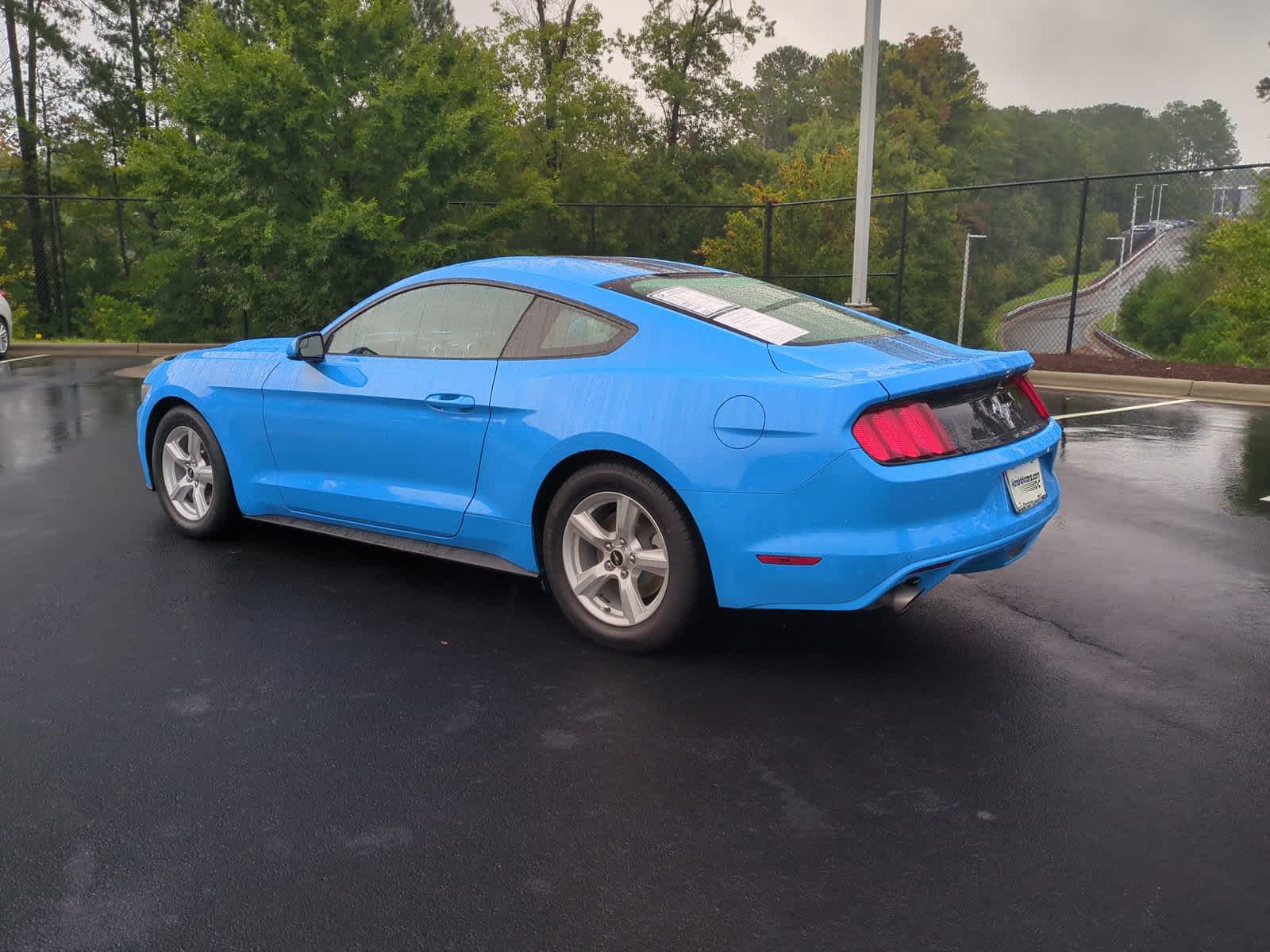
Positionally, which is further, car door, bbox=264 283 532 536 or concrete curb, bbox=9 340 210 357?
concrete curb, bbox=9 340 210 357

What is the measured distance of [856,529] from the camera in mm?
4129

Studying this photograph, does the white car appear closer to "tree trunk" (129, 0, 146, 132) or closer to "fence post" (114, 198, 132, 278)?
"fence post" (114, 198, 132, 278)

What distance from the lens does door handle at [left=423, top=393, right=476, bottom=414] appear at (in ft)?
16.3

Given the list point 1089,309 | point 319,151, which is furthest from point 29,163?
point 1089,309

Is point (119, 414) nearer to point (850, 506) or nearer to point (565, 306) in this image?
point (565, 306)

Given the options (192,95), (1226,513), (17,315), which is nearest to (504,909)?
(1226,513)

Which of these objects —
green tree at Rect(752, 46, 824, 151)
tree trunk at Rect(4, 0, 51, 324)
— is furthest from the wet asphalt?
green tree at Rect(752, 46, 824, 151)

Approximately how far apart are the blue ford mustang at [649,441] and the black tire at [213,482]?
1.02 feet

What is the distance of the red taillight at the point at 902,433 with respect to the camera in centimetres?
413

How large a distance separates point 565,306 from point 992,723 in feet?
7.83

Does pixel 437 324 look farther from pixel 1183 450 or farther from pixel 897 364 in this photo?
pixel 1183 450

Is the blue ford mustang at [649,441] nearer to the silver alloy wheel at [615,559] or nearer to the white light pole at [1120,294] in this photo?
the silver alloy wheel at [615,559]

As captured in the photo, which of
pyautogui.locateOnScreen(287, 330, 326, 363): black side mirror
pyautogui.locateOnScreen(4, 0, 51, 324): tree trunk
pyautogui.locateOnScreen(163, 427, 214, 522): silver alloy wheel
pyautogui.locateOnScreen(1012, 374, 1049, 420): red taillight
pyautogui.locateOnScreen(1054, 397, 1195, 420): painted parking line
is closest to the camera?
pyautogui.locateOnScreen(1012, 374, 1049, 420): red taillight

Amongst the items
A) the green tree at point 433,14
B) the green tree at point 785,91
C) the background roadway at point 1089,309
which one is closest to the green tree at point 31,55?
the green tree at point 433,14
